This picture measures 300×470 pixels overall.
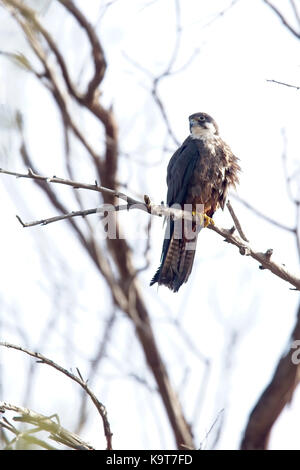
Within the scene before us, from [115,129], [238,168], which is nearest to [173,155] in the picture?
[238,168]

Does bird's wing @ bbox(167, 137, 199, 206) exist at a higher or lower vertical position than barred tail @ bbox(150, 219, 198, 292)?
higher

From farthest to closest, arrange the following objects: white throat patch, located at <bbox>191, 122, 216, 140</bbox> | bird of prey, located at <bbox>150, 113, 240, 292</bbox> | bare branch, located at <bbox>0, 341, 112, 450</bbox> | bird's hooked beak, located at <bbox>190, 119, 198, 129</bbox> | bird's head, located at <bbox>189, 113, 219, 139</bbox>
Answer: bird's hooked beak, located at <bbox>190, 119, 198, 129</bbox>
bird's head, located at <bbox>189, 113, 219, 139</bbox>
white throat patch, located at <bbox>191, 122, 216, 140</bbox>
bird of prey, located at <bbox>150, 113, 240, 292</bbox>
bare branch, located at <bbox>0, 341, 112, 450</bbox>

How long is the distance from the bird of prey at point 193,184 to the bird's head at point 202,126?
0.10m

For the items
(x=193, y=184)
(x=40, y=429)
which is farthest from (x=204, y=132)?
(x=40, y=429)

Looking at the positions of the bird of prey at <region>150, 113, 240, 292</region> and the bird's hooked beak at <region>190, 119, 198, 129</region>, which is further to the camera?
the bird's hooked beak at <region>190, 119, 198, 129</region>

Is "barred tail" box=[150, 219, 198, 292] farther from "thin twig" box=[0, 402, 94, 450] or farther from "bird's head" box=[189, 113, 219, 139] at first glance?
"thin twig" box=[0, 402, 94, 450]

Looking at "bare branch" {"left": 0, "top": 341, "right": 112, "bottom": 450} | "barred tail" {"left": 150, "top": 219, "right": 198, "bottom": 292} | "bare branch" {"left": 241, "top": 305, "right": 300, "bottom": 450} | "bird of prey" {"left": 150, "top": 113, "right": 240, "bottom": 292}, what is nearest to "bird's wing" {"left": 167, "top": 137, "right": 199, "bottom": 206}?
"bird of prey" {"left": 150, "top": 113, "right": 240, "bottom": 292}

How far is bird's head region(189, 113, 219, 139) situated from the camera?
5.54 meters

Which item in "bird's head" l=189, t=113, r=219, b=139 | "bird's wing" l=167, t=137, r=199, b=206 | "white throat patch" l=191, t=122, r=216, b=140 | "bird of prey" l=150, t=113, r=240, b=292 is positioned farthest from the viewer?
"bird's head" l=189, t=113, r=219, b=139

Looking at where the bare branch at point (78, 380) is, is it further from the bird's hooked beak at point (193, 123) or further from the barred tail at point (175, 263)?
the bird's hooked beak at point (193, 123)

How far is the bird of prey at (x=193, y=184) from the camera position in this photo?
466 cm

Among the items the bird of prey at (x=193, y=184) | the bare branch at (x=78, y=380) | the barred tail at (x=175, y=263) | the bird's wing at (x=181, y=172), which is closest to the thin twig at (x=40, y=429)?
the bare branch at (x=78, y=380)

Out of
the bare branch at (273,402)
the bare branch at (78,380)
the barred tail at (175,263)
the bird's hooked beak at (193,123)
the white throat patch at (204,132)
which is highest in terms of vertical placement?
the bird's hooked beak at (193,123)

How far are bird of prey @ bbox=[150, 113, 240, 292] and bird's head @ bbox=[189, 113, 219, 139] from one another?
3.9 inches
